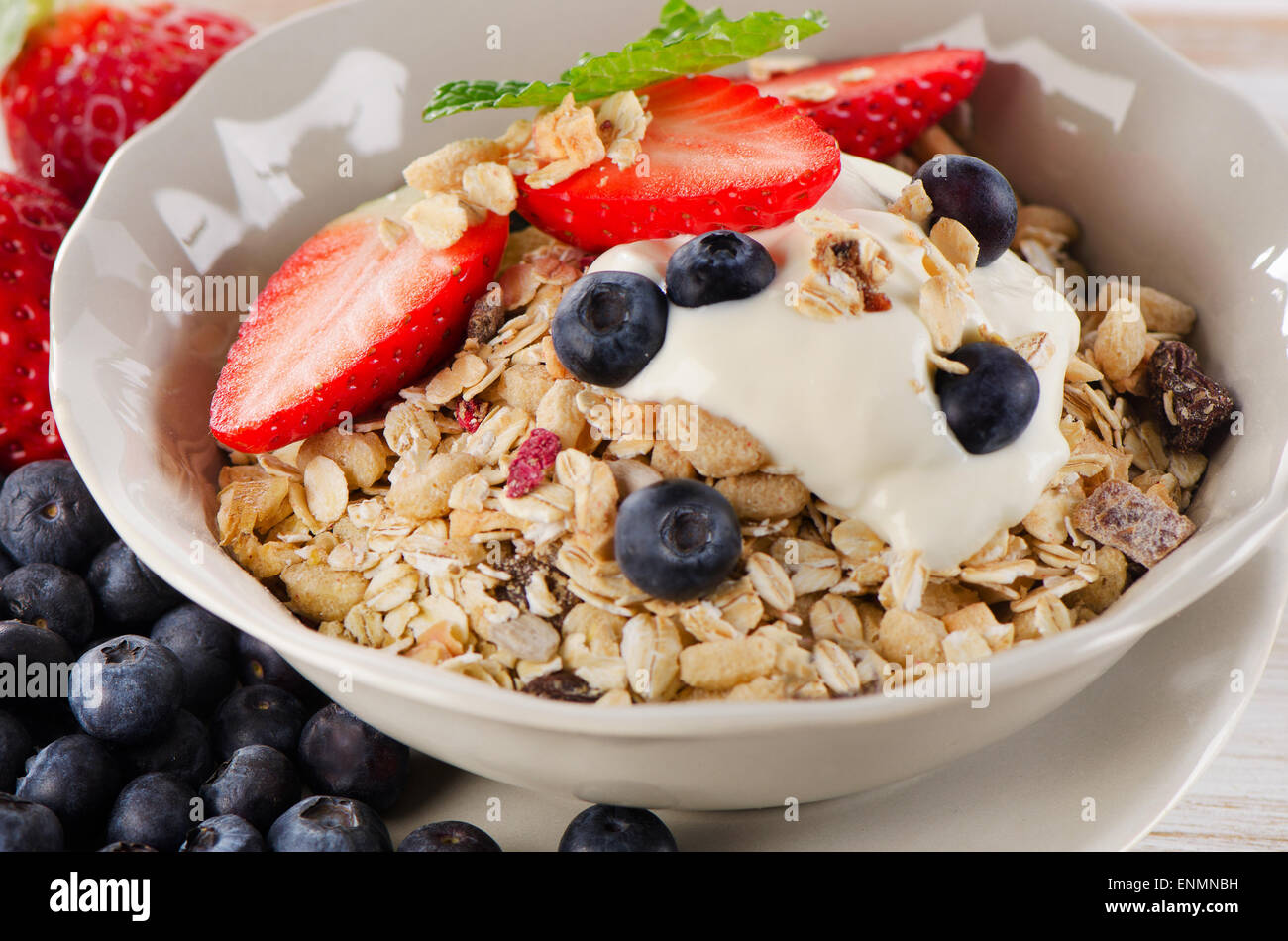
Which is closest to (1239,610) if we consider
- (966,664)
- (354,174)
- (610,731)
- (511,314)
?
(966,664)

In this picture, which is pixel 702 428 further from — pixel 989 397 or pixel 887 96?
pixel 887 96

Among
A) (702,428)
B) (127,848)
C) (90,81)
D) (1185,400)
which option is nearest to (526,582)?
(702,428)

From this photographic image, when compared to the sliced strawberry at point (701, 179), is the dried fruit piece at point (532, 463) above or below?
below

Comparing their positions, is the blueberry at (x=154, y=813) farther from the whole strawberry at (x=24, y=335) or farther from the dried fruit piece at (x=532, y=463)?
the whole strawberry at (x=24, y=335)

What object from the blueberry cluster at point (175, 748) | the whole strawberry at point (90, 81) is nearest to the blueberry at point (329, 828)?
the blueberry cluster at point (175, 748)

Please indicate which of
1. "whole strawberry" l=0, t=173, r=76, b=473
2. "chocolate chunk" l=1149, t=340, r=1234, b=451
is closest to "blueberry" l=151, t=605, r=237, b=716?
"whole strawberry" l=0, t=173, r=76, b=473

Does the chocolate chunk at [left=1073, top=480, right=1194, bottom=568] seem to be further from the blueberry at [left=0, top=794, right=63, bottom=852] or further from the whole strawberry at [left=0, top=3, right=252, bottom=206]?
the whole strawberry at [left=0, top=3, right=252, bottom=206]

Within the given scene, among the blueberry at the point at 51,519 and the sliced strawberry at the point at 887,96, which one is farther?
the sliced strawberry at the point at 887,96

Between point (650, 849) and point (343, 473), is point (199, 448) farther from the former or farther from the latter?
point (650, 849)
